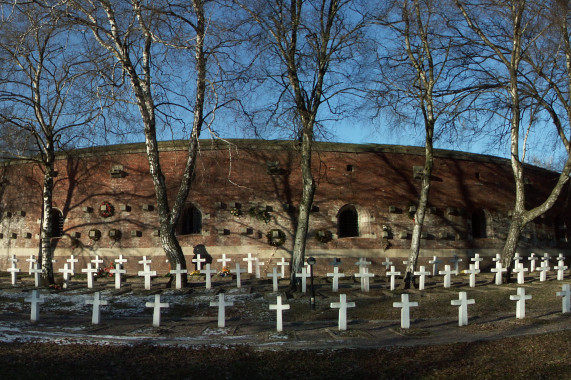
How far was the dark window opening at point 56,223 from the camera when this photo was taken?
2470 centimetres

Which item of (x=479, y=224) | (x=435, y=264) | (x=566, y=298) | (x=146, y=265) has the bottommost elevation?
(x=566, y=298)

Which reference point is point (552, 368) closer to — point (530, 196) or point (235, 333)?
point (235, 333)

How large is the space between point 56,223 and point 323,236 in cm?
1198

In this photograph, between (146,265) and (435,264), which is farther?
(435,264)

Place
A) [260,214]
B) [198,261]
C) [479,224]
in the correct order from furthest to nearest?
1. [479,224]
2. [260,214]
3. [198,261]

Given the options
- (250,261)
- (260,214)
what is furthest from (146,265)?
(260,214)

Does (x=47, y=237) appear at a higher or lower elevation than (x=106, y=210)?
lower

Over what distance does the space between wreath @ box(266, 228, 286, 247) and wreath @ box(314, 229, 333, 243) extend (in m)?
1.36

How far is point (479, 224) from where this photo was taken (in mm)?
26234

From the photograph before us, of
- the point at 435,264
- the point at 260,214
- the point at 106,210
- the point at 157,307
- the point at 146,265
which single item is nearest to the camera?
the point at 157,307

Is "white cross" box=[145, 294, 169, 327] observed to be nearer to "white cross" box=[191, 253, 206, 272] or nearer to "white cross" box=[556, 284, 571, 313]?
"white cross" box=[191, 253, 206, 272]

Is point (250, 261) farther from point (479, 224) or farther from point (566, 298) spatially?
point (566, 298)

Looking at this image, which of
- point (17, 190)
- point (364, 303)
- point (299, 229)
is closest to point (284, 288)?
point (299, 229)

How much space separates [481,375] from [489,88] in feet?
49.4
